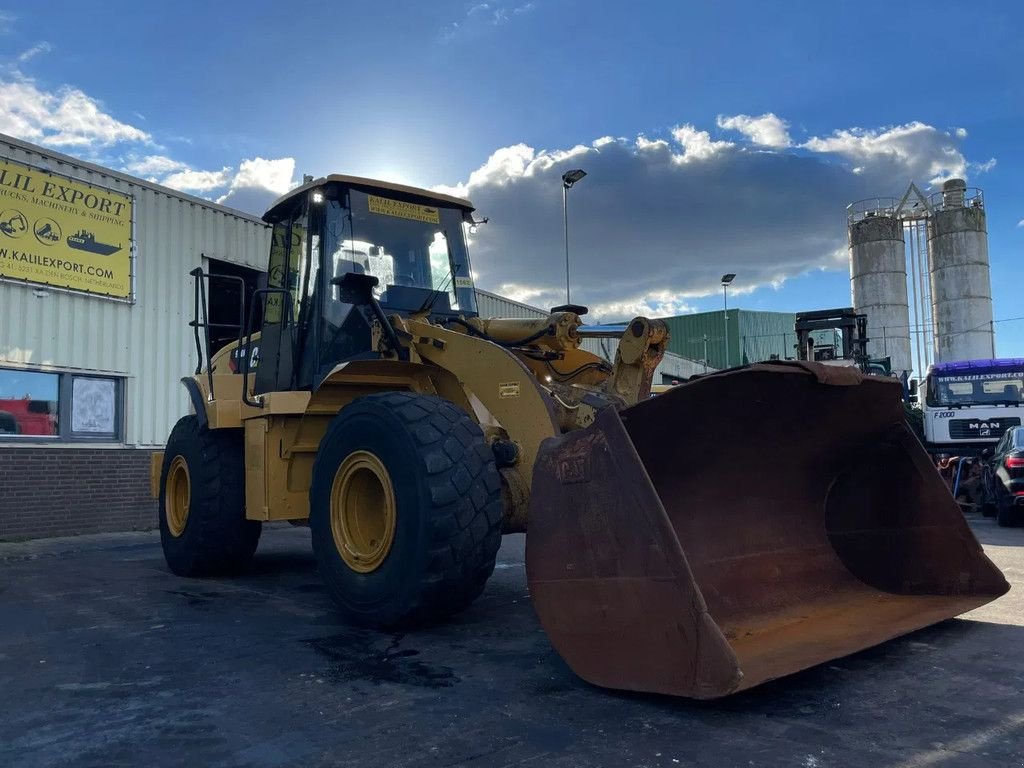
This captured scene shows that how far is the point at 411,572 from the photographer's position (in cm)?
432

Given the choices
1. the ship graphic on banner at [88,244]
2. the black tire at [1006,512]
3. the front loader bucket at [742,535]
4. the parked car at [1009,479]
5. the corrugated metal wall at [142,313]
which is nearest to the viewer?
the front loader bucket at [742,535]

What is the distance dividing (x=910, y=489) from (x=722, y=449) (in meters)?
1.38

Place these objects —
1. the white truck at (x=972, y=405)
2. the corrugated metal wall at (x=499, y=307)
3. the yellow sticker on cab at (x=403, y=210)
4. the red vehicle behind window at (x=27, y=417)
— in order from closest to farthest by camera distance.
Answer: the yellow sticker on cab at (x=403, y=210), the red vehicle behind window at (x=27, y=417), the white truck at (x=972, y=405), the corrugated metal wall at (x=499, y=307)

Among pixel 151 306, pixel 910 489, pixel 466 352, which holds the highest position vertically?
pixel 151 306

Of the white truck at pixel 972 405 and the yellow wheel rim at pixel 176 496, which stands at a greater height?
the white truck at pixel 972 405

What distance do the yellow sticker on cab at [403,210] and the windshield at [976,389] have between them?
14.6 m

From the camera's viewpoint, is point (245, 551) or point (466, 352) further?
point (245, 551)

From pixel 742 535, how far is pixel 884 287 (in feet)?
112

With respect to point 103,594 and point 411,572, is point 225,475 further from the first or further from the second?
point 411,572

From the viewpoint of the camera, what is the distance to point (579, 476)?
138 inches

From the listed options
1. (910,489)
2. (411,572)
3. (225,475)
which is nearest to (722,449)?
(910,489)

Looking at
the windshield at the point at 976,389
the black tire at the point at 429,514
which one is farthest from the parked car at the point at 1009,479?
the black tire at the point at 429,514

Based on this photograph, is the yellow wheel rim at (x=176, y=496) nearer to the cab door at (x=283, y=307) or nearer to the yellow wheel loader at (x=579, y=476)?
the cab door at (x=283, y=307)

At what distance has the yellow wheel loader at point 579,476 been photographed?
133 inches
